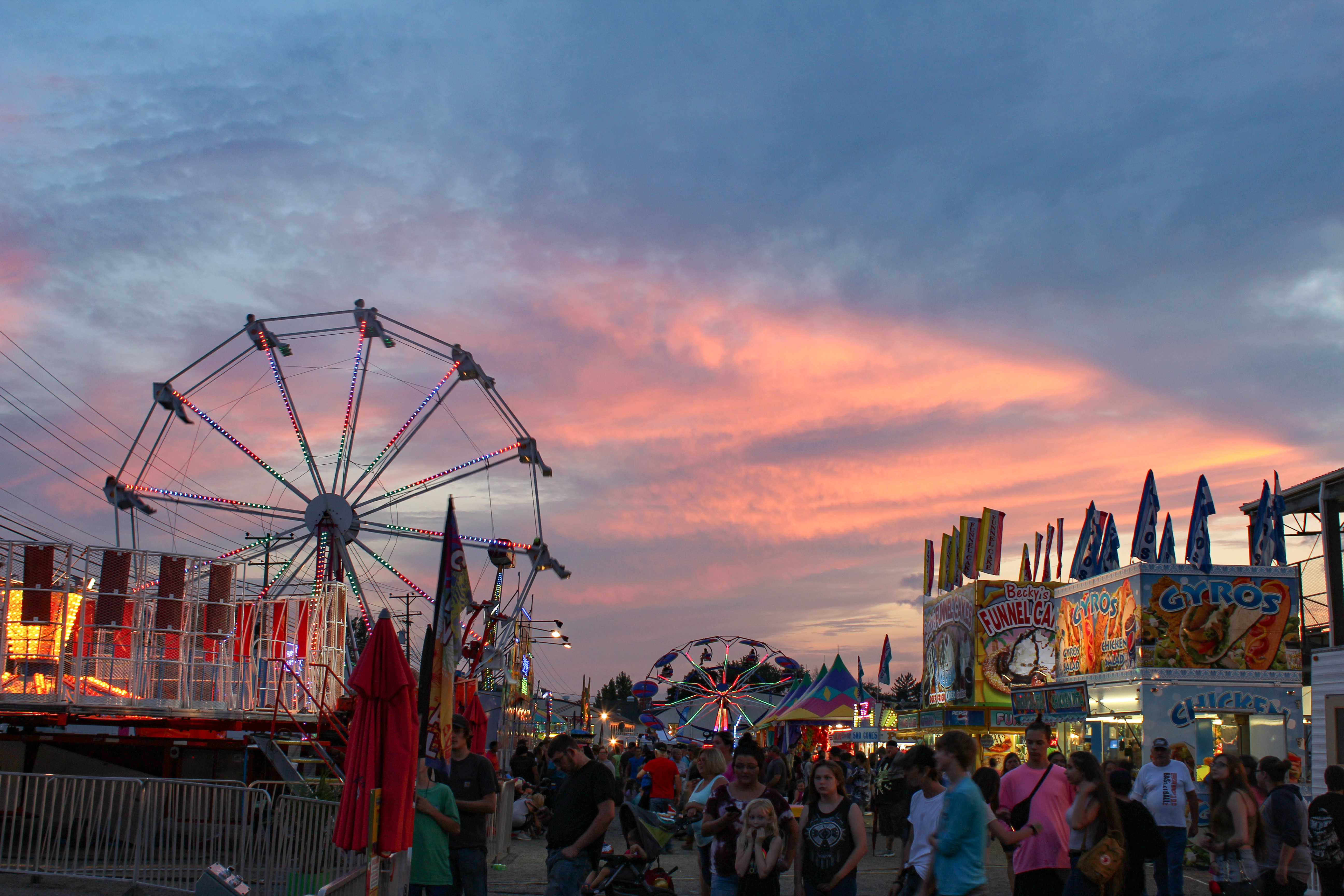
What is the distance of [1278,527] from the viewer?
911 inches

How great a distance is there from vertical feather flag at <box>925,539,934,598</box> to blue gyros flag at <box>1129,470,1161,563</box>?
14.9 m

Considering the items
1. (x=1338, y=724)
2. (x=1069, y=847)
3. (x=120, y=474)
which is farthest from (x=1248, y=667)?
(x=120, y=474)

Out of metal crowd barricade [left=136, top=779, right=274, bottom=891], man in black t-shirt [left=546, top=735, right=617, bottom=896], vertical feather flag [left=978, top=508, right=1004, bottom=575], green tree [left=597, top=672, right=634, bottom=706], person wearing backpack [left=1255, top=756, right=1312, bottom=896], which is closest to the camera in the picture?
man in black t-shirt [left=546, top=735, right=617, bottom=896]

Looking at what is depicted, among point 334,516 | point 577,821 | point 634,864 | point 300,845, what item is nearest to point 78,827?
point 300,845

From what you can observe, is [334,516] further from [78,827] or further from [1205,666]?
[1205,666]

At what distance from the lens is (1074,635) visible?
25688 millimetres

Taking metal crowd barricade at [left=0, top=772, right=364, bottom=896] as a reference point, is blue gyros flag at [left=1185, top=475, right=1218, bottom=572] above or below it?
above

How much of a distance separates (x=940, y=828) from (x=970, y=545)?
27.8m

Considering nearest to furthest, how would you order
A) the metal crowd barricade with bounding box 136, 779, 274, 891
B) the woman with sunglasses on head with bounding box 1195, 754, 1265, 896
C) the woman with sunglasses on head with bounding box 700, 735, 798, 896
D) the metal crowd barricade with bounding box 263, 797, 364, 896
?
the woman with sunglasses on head with bounding box 700, 735, 798, 896, the woman with sunglasses on head with bounding box 1195, 754, 1265, 896, the metal crowd barricade with bounding box 263, 797, 364, 896, the metal crowd barricade with bounding box 136, 779, 274, 891

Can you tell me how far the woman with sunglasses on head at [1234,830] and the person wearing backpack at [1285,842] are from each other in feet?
0.52

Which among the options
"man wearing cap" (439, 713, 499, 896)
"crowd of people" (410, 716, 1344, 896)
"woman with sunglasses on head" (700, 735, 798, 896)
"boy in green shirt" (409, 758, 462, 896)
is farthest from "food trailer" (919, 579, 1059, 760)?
"boy in green shirt" (409, 758, 462, 896)

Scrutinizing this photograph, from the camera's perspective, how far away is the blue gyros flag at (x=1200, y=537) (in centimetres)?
2217

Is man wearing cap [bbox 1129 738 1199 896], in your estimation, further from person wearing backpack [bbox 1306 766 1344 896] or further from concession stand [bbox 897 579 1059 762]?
concession stand [bbox 897 579 1059 762]

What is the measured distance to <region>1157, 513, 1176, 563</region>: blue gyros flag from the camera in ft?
75.9
